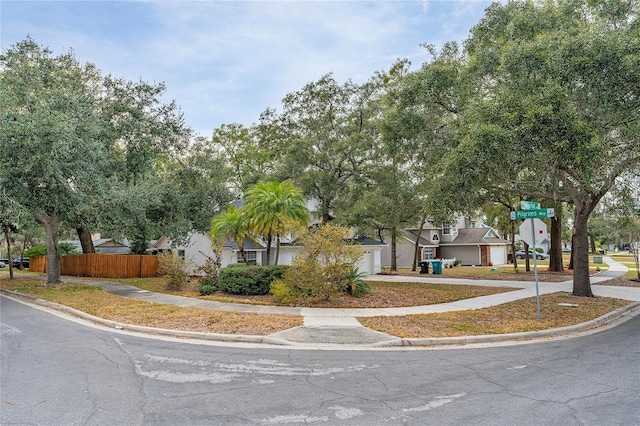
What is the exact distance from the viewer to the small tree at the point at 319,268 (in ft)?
43.4

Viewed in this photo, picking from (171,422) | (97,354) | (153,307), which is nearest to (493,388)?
(171,422)

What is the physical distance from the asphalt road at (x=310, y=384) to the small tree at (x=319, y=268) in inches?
211

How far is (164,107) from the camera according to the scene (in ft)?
80.4

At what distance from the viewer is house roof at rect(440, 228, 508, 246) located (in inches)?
1746

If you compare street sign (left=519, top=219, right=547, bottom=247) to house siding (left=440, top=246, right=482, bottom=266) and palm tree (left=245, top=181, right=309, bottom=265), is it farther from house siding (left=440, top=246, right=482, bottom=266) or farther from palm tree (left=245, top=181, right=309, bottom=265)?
house siding (left=440, top=246, right=482, bottom=266)

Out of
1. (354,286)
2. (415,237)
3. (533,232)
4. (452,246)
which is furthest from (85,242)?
(452,246)

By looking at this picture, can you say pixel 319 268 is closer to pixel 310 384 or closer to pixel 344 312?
pixel 344 312

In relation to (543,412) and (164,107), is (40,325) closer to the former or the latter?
(543,412)

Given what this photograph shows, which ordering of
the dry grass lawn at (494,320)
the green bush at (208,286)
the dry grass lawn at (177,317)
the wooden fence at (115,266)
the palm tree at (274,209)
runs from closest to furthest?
the dry grass lawn at (494,320) → the dry grass lawn at (177,317) → the palm tree at (274,209) → the green bush at (208,286) → the wooden fence at (115,266)

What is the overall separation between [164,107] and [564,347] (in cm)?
2351

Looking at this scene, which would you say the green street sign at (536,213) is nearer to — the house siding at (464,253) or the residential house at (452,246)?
the residential house at (452,246)

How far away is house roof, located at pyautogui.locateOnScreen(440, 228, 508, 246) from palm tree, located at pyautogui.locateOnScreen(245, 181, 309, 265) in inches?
1292

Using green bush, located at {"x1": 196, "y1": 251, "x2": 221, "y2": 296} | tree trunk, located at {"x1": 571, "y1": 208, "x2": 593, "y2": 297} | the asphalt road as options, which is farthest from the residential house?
the asphalt road

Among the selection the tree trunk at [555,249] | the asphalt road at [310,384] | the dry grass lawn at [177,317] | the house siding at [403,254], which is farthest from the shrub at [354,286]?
the house siding at [403,254]
